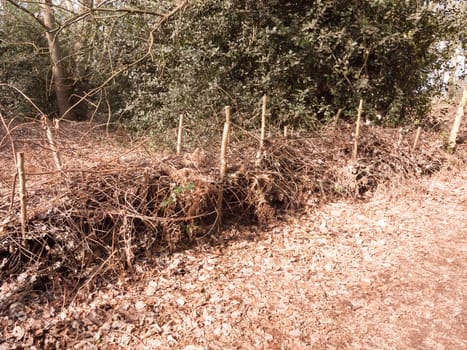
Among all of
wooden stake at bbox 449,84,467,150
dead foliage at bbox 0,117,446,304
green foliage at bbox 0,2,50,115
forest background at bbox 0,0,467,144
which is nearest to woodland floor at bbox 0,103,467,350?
dead foliage at bbox 0,117,446,304

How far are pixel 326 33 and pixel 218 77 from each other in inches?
93.1

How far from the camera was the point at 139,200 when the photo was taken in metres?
3.96

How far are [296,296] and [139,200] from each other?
219cm

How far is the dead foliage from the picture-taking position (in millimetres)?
3400

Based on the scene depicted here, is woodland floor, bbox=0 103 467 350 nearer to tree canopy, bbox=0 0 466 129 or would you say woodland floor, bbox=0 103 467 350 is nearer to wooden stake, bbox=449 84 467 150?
wooden stake, bbox=449 84 467 150

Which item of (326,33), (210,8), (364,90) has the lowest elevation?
(364,90)

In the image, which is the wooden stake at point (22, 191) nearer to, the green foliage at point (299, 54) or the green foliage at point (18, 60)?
the green foliage at point (299, 54)

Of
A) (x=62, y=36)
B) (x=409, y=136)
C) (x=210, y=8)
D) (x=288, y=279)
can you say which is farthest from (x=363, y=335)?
(x=62, y=36)

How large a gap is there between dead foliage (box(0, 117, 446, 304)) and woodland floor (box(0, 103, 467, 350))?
8.3 inches

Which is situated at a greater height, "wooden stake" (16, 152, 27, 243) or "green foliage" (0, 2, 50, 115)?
"green foliage" (0, 2, 50, 115)

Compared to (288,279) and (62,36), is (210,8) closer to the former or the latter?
(288,279)

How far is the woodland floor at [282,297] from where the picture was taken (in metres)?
2.85

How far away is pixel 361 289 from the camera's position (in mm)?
3453

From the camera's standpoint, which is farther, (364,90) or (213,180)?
(364,90)
